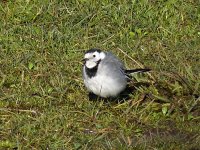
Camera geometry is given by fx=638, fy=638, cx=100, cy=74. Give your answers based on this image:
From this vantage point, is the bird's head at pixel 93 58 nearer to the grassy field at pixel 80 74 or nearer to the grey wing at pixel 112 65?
the grey wing at pixel 112 65

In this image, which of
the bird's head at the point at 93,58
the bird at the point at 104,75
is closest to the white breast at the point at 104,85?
the bird at the point at 104,75

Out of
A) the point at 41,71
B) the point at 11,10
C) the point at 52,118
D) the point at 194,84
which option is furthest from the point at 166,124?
the point at 11,10

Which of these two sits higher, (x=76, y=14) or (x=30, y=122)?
(x=76, y=14)

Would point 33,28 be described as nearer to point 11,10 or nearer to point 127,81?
point 11,10

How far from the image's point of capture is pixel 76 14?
23.9 ft

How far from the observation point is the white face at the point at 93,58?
568cm

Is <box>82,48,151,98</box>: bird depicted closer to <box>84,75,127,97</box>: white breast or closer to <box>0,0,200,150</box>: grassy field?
<box>84,75,127,97</box>: white breast

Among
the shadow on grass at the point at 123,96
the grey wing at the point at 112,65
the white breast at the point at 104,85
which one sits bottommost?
the shadow on grass at the point at 123,96

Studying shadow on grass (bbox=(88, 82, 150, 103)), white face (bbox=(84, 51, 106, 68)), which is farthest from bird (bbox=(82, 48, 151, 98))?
shadow on grass (bbox=(88, 82, 150, 103))

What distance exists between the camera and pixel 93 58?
5.71 m

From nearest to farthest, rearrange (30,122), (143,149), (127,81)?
1. (143,149)
2. (30,122)
3. (127,81)

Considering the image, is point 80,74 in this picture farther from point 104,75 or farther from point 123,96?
point 104,75

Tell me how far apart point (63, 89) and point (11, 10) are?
1.76 metres

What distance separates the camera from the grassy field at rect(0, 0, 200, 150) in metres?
5.32
